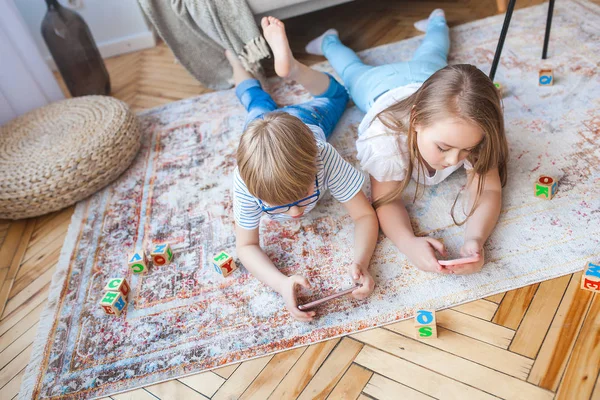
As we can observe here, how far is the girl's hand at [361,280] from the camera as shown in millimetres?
1119

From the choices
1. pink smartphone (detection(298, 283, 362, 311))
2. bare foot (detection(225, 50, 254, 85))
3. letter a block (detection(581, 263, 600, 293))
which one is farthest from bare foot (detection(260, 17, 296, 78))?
letter a block (detection(581, 263, 600, 293))

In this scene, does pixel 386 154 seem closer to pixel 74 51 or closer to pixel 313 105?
pixel 313 105

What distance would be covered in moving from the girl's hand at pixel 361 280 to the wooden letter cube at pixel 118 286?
0.58 meters

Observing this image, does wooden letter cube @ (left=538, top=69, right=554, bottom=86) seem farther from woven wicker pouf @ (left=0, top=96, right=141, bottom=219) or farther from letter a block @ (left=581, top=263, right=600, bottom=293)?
woven wicker pouf @ (left=0, top=96, right=141, bottom=219)

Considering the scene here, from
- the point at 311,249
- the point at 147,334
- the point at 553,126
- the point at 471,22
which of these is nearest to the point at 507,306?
the point at 311,249

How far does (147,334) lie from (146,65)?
159cm

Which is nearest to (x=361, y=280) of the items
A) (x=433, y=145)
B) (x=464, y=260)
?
(x=464, y=260)

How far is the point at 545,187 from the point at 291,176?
0.68 m

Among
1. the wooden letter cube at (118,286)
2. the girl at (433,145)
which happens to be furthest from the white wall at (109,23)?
the wooden letter cube at (118,286)

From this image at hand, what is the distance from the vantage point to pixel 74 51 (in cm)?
207

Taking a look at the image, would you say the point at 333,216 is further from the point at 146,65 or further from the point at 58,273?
the point at 146,65

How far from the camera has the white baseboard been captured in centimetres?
251

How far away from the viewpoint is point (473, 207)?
1.22m

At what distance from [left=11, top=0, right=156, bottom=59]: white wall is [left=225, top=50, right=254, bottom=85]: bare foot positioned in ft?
2.65
